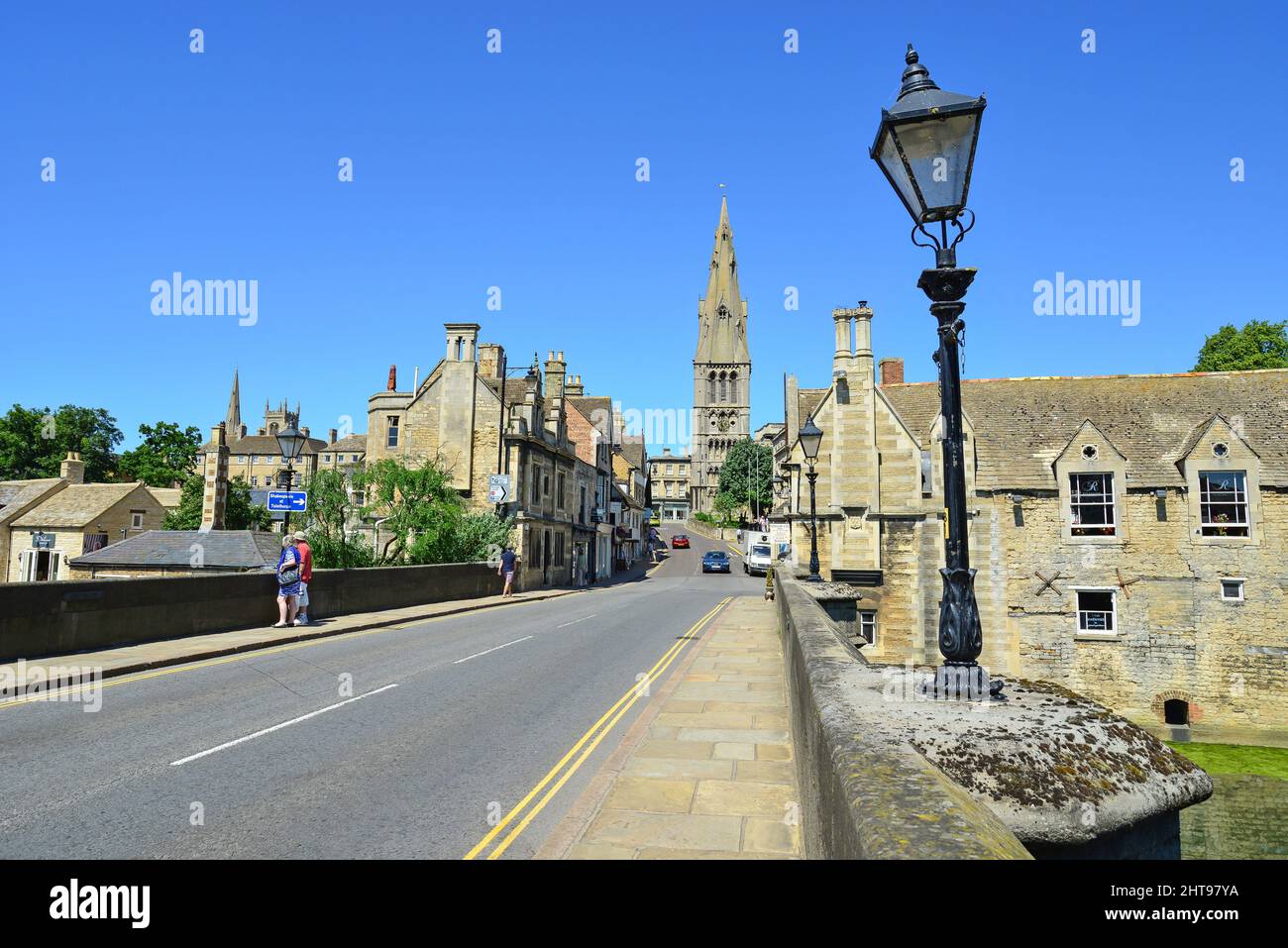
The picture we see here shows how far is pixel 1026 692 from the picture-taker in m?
4.57

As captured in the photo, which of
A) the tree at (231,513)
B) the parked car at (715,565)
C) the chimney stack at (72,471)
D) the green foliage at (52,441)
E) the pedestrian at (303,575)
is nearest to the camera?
the pedestrian at (303,575)

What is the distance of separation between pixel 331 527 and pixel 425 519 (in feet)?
12.0

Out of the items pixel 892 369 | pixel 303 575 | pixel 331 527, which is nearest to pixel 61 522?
pixel 331 527

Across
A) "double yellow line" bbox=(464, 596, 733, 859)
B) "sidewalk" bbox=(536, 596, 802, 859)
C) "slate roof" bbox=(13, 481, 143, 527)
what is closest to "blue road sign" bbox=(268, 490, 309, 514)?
"double yellow line" bbox=(464, 596, 733, 859)

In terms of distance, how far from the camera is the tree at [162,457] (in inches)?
2790

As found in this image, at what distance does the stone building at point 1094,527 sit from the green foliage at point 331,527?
55.7 ft

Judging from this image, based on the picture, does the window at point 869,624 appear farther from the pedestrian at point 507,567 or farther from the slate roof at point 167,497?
the slate roof at point 167,497

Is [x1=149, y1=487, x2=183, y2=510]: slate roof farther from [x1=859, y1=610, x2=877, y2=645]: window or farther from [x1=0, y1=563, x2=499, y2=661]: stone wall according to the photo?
[x1=859, y1=610, x2=877, y2=645]: window

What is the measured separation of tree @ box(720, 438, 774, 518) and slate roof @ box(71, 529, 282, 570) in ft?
229

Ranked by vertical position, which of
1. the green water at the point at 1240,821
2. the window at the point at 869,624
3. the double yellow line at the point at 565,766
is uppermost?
the double yellow line at the point at 565,766

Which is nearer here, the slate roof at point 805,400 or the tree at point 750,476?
the slate roof at point 805,400

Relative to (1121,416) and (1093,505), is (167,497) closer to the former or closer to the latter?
(1093,505)

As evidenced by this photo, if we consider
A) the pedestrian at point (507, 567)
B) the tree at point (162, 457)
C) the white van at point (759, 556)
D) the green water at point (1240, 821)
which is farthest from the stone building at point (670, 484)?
the green water at point (1240, 821)

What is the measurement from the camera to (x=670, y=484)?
579 ft
